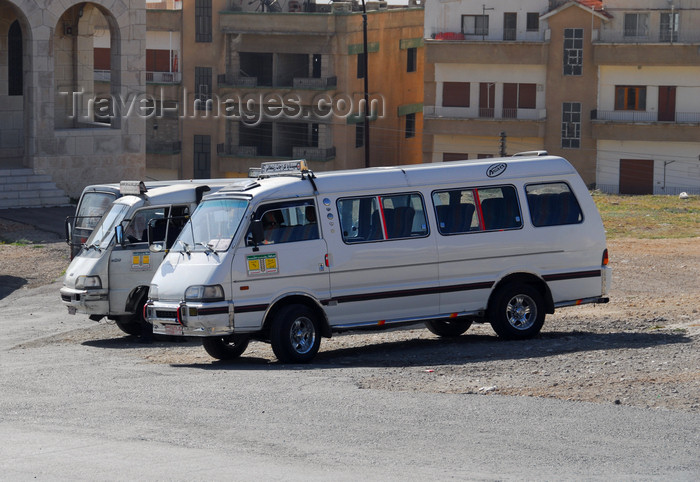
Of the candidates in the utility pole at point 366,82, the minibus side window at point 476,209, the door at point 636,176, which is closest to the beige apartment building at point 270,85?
the utility pole at point 366,82

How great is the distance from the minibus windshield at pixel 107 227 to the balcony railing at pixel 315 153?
148 ft

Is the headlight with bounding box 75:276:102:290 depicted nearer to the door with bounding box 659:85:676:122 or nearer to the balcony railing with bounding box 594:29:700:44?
the balcony railing with bounding box 594:29:700:44

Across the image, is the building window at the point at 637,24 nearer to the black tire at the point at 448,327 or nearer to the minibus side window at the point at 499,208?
the black tire at the point at 448,327

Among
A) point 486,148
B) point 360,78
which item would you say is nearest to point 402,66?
point 360,78

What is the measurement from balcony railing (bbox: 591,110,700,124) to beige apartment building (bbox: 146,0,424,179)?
12665 mm

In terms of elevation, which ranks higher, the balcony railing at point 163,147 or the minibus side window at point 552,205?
the balcony railing at point 163,147

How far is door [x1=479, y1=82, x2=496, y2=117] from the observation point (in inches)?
2437

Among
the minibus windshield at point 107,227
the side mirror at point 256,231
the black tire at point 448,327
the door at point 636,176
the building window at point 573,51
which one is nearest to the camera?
the side mirror at point 256,231

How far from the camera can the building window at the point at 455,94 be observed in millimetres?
62344

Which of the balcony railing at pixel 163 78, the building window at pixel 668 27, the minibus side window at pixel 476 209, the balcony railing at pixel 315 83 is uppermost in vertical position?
the building window at pixel 668 27

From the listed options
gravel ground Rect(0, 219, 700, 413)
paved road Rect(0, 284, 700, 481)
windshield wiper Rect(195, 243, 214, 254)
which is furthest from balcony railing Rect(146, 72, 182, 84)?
paved road Rect(0, 284, 700, 481)

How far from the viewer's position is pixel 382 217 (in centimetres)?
1528

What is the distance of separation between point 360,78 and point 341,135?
145 inches

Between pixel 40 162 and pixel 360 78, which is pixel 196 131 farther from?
pixel 40 162
